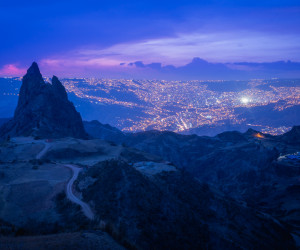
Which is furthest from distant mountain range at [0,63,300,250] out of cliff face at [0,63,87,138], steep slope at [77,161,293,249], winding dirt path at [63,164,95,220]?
cliff face at [0,63,87,138]

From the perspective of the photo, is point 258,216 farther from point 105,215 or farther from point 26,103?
point 26,103

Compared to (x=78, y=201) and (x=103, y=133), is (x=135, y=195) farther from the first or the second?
(x=103, y=133)

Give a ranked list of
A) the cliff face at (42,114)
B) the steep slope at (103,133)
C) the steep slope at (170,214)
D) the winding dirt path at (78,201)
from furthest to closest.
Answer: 1. the steep slope at (103,133)
2. the cliff face at (42,114)
3. the steep slope at (170,214)
4. the winding dirt path at (78,201)

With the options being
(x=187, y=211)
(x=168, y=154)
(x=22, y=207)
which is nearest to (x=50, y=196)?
(x=22, y=207)

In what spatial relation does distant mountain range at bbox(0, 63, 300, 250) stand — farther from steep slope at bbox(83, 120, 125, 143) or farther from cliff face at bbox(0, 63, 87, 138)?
steep slope at bbox(83, 120, 125, 143)

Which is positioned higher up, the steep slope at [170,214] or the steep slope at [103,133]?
the steep slope at [170,214]

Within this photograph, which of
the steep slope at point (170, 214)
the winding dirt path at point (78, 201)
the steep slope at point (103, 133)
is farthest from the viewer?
the steep slope at point (103, 133)

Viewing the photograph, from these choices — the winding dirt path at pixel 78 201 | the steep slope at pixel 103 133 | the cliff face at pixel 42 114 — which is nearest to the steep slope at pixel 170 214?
the winding dirt path at pixel 78 201

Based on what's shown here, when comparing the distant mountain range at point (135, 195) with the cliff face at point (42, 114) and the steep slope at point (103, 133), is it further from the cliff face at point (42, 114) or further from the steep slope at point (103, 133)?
the steep slope at point (103, 133)

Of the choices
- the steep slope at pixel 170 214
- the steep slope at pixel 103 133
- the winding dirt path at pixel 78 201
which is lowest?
the steep slope at pixel 103 133
